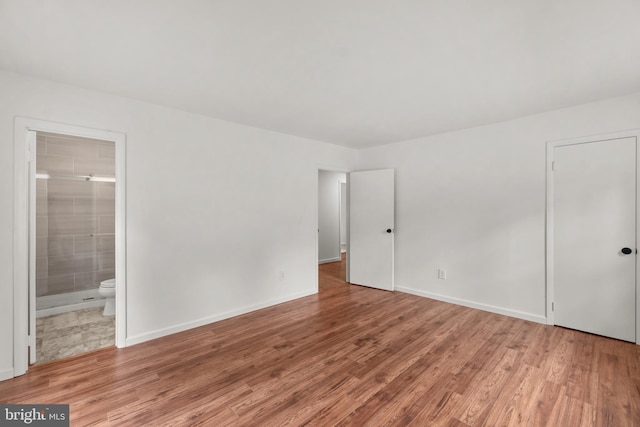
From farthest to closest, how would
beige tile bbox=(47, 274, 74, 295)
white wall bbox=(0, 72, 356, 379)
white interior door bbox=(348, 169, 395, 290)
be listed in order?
white interior door bbox=(348, 169, 395, 290)
beige tile bbox=(47, 274, 74, 295)
white wall bbox=(0, 72, 356, 379)

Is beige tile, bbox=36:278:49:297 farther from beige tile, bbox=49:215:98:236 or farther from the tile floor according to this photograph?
beige tile, bbox=49:215:98:236

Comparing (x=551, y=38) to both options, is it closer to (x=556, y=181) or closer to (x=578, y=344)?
(x=556, y=181)

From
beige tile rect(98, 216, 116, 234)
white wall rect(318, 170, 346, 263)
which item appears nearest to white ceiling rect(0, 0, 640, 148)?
beige tile rect(98, 216, 116, 234)

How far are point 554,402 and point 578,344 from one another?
4.09ft

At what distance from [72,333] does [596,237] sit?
222 inches

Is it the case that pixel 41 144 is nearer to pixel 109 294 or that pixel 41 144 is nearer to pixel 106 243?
pixel 106 243

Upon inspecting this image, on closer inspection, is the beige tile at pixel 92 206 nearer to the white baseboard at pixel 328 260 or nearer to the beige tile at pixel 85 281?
the beige tile at pixel 85 281

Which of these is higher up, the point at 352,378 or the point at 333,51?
the point at 333,51

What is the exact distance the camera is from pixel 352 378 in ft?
7.23

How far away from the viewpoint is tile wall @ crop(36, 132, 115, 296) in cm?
379

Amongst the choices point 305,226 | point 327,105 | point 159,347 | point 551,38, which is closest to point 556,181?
point 551,38

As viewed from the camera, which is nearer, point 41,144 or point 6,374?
point 6,374

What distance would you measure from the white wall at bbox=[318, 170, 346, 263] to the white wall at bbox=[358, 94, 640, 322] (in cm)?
265

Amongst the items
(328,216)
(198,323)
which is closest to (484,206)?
(198,323)
